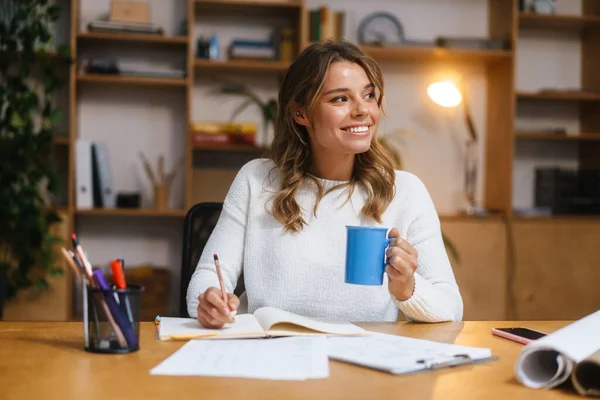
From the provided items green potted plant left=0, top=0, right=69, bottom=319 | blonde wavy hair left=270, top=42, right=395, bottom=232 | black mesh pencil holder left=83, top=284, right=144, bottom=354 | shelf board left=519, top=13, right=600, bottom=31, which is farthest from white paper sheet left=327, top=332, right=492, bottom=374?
shelf board left=519, top=13, right=600, bottom=31

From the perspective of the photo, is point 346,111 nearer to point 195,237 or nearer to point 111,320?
point 195,237

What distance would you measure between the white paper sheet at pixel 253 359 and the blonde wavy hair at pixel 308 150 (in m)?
0.60

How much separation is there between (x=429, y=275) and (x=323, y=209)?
32 cm

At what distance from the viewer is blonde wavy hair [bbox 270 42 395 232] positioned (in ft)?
5.85

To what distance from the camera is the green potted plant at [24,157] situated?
354 centimetres

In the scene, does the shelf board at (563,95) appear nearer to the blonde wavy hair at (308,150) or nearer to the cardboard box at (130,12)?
the cardboard box at (130,12)

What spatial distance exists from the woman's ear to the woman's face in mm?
52

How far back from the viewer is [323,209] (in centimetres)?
180

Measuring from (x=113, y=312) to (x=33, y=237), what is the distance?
2688mm

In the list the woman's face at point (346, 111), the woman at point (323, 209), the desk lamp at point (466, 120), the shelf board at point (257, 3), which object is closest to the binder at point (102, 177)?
the shelf board at point (257, 3)

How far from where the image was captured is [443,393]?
95cm

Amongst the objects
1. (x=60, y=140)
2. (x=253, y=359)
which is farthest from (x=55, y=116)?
(x=253, y=359)

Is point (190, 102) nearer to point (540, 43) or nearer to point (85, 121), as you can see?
point (85, 121)

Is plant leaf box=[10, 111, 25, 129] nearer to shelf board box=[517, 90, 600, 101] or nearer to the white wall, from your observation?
the white wall
